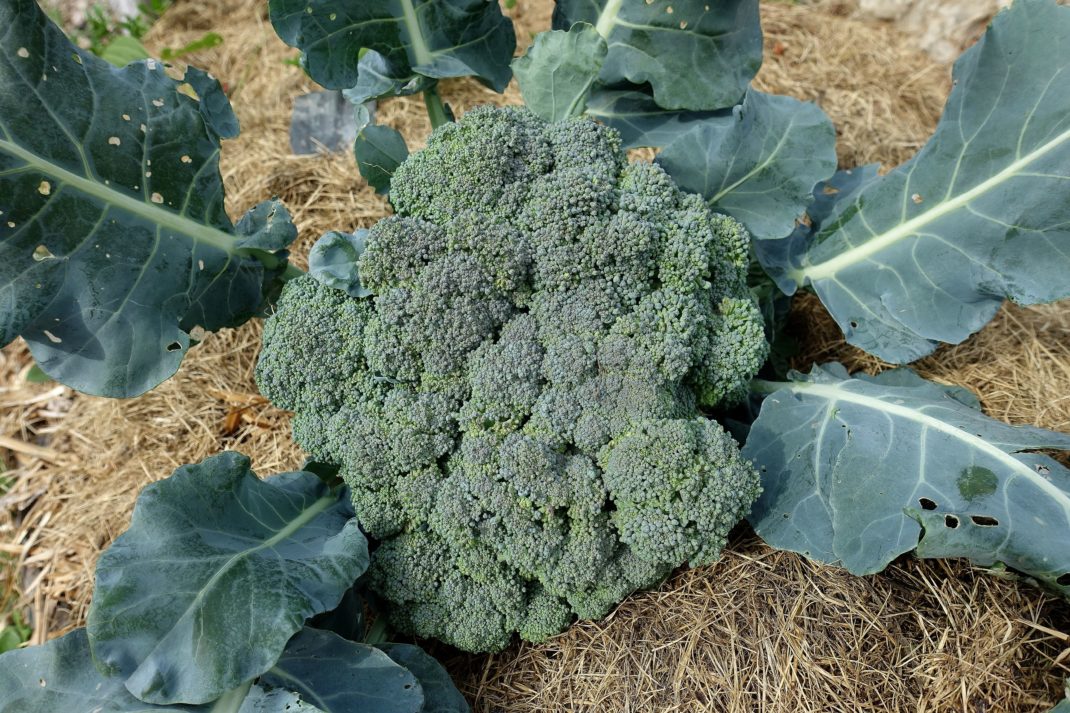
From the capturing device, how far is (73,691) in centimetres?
182

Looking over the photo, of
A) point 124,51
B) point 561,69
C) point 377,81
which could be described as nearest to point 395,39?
point 377,81

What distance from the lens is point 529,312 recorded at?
82.8 inches

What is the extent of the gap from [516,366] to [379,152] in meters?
0.82

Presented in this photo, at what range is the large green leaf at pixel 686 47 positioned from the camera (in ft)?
7.75

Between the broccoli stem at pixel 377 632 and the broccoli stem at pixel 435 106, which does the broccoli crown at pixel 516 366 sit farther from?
the broccoli stem at pixel 435 106

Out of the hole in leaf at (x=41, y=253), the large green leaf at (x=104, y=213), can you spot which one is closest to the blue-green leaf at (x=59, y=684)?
the large green leaf at (x=104, y=213)

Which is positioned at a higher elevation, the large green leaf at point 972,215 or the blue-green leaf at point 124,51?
the blue-green leaf at point 124,51

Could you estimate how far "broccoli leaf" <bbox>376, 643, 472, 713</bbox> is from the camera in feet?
6.52

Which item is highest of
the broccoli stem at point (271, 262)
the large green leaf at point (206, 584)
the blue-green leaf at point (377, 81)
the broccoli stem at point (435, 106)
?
the blue-green leaf at point (377, 81)

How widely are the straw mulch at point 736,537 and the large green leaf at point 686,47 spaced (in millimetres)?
882

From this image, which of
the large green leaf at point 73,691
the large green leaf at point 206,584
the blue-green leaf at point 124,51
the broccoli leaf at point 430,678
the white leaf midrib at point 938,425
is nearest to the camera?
the large green leaf at point 206,584

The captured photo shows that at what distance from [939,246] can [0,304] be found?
8.23 ft

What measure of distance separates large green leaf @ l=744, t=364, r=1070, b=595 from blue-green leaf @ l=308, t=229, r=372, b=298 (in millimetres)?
1212

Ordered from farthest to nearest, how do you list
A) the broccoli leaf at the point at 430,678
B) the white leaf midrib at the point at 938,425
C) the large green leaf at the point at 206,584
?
1. the broccoli leaf at the point at 430,678
2. the white leaf midrib at the point at 938,425
3. the large green leaf at the point at 206,584
